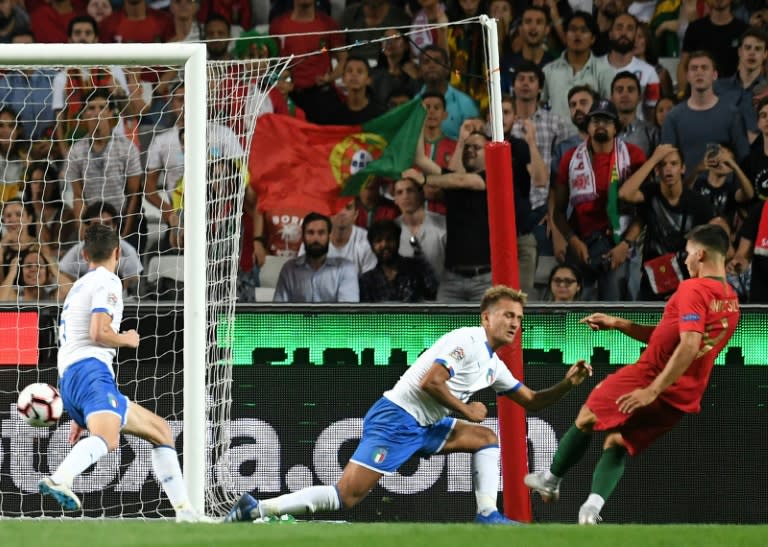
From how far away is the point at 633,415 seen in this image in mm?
7664

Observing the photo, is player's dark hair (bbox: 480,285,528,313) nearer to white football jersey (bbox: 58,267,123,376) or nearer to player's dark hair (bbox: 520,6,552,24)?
white football jersey (bbox: 58,267,123,376)

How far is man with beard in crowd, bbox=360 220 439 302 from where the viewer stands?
410 inches

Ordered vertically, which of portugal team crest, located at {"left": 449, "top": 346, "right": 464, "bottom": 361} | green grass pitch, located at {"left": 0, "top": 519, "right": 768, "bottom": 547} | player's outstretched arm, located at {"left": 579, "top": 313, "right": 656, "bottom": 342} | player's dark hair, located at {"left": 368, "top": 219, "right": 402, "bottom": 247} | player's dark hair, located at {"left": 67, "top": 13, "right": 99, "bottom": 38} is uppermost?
player's dark hair, located at {"left": 67, "top": 13, "right": 99, "bottom": 38}

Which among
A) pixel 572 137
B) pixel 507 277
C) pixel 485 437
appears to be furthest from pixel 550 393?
pixel 572 137

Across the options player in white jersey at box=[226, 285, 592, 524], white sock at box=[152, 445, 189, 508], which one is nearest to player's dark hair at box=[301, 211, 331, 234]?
player in white jersey at box=[226, 285, 592, 524]

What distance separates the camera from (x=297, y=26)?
12.4m

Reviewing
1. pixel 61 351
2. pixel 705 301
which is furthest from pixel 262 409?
pixel 705 301

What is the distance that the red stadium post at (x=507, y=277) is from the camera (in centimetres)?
820

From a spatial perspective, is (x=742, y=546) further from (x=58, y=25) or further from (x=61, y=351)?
(x=58, y=25)

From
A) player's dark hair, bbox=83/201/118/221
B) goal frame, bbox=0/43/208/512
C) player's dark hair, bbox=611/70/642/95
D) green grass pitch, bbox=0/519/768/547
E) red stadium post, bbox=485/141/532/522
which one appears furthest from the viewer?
player's dark hair, bbox=611/70/642/95

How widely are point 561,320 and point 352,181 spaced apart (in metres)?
3.21

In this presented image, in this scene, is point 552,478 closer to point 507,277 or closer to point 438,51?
point 507,277

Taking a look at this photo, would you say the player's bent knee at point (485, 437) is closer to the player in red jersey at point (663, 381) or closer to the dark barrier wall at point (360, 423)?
the player in red jersey at point (663, 381)

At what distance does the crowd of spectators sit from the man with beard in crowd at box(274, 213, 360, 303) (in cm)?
2
